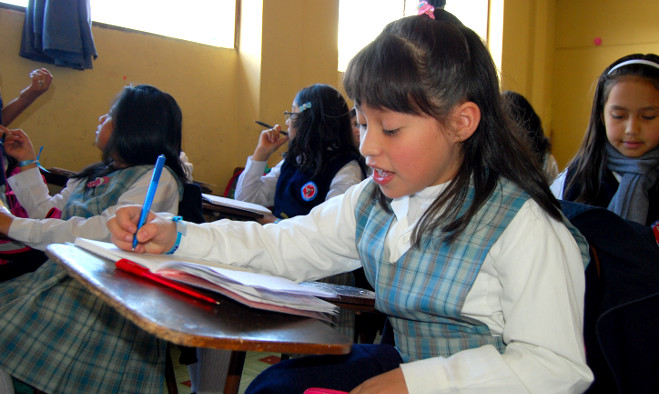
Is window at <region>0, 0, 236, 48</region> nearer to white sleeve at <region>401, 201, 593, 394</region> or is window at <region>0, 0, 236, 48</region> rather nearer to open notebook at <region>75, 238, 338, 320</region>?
open notebook at <region>75, 238, 338, 320</region>

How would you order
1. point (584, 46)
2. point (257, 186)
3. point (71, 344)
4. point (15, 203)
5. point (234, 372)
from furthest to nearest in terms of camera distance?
1. point (584, 46)
2. point (257, 186)
3. point (15, 203)
4. point (71, 344)
5. point (234, 372)

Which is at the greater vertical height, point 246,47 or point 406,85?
point 246,47

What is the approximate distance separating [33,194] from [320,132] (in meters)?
1.31

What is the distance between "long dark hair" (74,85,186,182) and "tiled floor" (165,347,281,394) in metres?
0.94

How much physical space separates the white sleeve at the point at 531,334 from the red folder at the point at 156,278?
315mm

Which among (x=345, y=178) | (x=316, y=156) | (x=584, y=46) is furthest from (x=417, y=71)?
(x=584, y=46)

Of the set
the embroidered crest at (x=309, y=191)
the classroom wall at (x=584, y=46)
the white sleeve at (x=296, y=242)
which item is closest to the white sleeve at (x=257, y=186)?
the embroidered crest at (x=309, y=191)

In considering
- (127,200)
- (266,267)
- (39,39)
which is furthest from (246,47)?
(266,267)

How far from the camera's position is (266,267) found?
1127 millimetres

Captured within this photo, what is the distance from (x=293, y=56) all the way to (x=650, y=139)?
300cm

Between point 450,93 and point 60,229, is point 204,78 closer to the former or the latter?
point 60,229

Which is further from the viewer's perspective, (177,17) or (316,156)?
(177,17)

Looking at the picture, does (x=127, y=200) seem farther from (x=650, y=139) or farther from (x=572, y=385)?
(x=650, y=139)

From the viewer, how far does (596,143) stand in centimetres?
192
